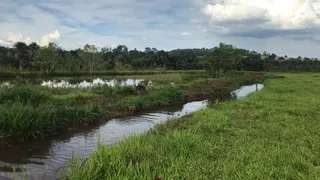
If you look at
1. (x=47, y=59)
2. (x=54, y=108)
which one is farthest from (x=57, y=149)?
(x=47, y=59)

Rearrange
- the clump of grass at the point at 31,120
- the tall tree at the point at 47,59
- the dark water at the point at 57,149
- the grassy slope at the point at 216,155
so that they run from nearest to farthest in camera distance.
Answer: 1. the grassy slope at the point at 216,155
2. the dark water at the point at 57,149
3. the clump of grass at the point at 31,120
4. the tall tree at the point at 47,59

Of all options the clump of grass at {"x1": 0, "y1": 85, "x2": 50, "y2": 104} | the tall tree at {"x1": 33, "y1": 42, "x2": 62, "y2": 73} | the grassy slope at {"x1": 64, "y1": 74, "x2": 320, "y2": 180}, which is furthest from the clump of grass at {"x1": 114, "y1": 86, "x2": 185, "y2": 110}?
the tall tree at {"x1": 33, "y1": 42, "x2": 62, "y2": 73}

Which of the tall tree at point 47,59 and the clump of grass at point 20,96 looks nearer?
the clump of grass at point 20,96

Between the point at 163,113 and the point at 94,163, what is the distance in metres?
10.1

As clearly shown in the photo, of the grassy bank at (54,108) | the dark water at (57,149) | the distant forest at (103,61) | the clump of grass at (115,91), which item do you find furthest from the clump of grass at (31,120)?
the distant forest at (103,61)

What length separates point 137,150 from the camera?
6.11 meters

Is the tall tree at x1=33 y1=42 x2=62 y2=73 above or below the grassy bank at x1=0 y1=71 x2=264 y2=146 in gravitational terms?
above

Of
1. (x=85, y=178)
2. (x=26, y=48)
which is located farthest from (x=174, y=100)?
(x=26, y=48)

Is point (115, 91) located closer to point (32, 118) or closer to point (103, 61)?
point (32, 118)

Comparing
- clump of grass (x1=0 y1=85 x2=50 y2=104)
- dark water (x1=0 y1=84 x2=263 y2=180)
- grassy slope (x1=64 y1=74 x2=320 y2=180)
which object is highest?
clump of grass (x1=0 y1=85 x2=50 y2=104)

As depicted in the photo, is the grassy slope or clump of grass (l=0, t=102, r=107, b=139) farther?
clump of grass (l=0, t=102, r=107, b=139)

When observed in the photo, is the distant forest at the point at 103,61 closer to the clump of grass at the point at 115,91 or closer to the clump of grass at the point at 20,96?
the clump of grass at the point at 115,91

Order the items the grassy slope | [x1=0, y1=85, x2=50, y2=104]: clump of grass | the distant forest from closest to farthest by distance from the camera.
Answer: the grassy slope → [x1=0, y1=85, x2=50, y2=104]: clump of grass → the distant forest

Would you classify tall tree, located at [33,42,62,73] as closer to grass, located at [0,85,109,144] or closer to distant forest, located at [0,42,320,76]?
distant forest, located at [0,42,320,76]
